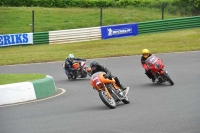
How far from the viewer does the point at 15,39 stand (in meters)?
34.1

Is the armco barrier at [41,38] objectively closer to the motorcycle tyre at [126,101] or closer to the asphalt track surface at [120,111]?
the asphalt track surface at [120,111]

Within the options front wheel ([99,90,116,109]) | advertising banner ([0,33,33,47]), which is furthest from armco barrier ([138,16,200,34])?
front wheel ([99,90,116,109])

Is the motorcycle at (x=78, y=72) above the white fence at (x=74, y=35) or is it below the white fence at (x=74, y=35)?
below

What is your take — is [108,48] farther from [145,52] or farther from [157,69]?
[157,69]

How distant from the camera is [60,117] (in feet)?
40.0

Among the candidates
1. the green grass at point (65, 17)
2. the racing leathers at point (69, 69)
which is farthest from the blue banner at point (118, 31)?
the racing leathers at point (69, 69)

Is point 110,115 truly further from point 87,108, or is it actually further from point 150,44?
point 150,44

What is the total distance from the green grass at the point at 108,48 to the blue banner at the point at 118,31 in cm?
57

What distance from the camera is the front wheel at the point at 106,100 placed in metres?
13.2

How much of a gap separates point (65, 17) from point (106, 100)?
28.6 metres

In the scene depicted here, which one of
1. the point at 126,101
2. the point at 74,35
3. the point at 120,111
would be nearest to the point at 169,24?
the point at 74,35

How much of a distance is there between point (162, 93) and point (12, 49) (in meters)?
Result: 19.3

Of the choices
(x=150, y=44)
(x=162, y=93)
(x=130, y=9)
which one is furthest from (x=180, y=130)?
(x=130, y=9)

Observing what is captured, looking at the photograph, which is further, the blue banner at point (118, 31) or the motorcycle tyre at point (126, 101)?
the blue banner at point (118, 31)
